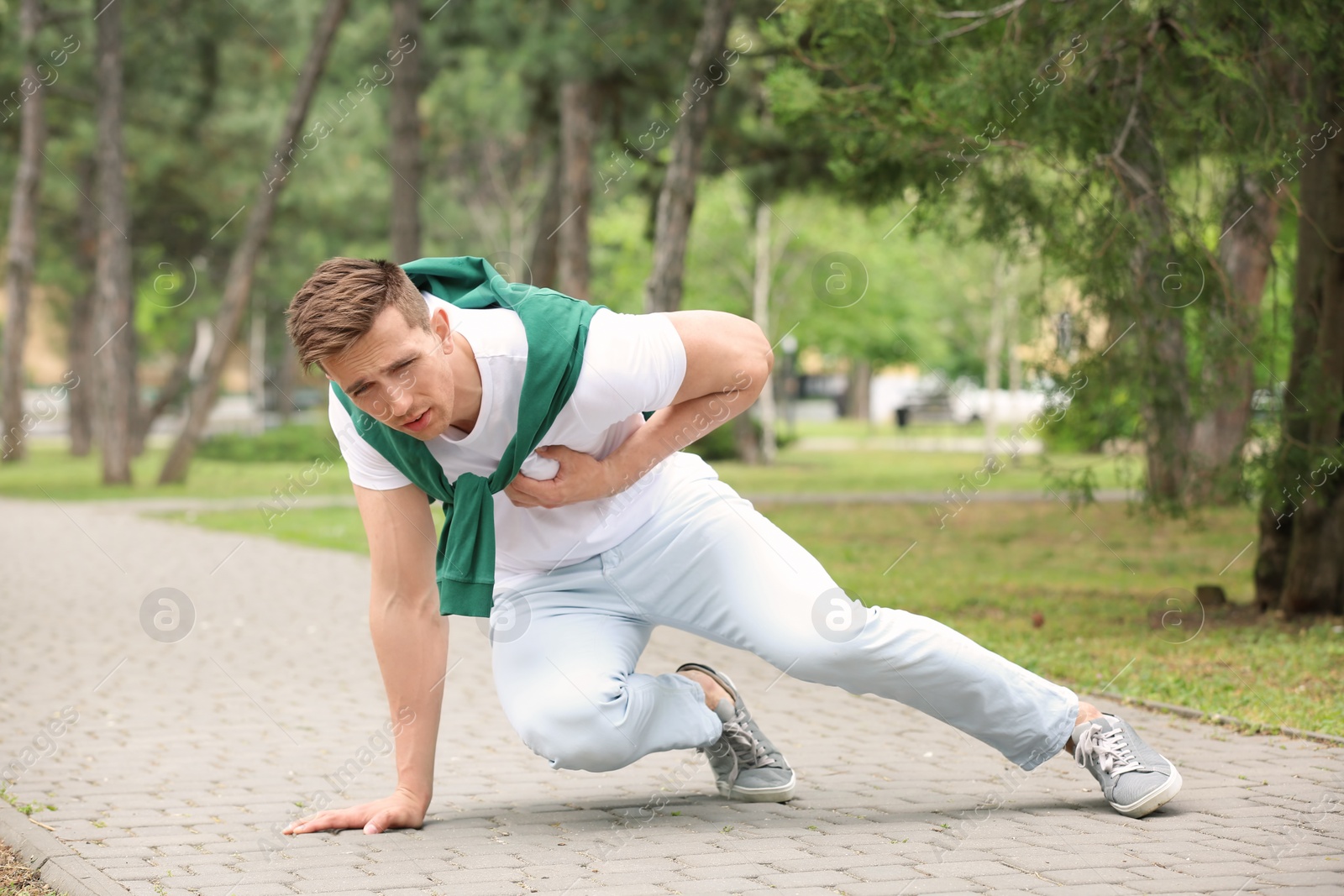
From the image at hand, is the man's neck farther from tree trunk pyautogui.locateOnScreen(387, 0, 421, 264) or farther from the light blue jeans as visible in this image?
tree trunk pyautogui.locateOnScreen(387, 0, 421, 264)

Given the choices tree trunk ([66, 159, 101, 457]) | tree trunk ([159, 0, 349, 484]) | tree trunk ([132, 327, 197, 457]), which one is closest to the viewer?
tree trunk ([159, 0, 349, 484])

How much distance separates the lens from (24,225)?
963 inches

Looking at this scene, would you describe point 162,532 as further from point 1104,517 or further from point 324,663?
point 1104,517

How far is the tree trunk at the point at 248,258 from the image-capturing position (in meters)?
19.5

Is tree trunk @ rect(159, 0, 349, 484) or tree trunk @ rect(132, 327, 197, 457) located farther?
tree trunk @ rect(132, 327, 197, 457)

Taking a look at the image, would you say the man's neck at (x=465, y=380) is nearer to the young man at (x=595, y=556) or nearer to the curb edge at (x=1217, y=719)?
the young man at (x=595, y=556)

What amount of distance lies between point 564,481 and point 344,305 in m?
0.73

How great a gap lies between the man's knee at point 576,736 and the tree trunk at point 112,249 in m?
19.1

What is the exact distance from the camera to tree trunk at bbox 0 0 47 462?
23062 millimetres

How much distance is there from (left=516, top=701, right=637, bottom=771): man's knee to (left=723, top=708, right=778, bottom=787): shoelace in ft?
1.96

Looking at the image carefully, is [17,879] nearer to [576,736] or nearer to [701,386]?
[576,736]

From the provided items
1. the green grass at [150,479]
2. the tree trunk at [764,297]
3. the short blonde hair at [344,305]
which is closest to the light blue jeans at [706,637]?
the short blonde hair at [344,305]

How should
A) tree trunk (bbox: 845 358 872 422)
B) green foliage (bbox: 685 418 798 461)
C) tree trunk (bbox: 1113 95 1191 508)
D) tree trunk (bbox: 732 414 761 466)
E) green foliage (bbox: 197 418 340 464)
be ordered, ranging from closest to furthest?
tree trunk (bbox: 1113 95 1191 508)
tree trunk (bbox: 732 414 761 466)
green foliage (bbox: 685 418 798 461)
green foliage (bbox: 197 418 340 464)
tree trunk (bbox: 845 358 872 422)

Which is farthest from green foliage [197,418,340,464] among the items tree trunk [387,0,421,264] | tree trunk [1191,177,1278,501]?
tree trunk [1191,177,1278,501]
